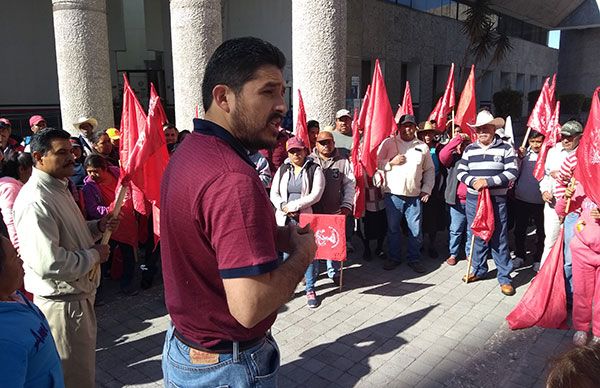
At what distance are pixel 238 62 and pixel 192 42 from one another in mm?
7032

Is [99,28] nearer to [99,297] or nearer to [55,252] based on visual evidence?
[99,297]

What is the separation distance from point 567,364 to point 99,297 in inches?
199

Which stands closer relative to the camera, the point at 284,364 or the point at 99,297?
the point at 284,364

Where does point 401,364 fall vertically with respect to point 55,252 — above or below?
below

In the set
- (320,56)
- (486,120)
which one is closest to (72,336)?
(486,120)

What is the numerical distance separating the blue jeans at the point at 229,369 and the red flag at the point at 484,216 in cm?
410

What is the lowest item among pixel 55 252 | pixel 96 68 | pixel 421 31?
pixel 55 252

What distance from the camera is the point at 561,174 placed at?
4734 mm

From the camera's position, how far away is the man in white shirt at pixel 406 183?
5.88 metres

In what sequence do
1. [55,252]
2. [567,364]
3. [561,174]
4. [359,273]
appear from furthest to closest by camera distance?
1. [359,273]
2. [561,174]
3. [55,252]
4. [567,364]

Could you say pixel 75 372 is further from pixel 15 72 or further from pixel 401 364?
pixel 15 72

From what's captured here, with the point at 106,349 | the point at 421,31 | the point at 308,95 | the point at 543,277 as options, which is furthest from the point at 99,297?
the point at 421,31

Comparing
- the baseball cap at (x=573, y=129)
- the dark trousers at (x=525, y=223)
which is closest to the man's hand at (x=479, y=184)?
the baseball cap at (x=573, y=129)

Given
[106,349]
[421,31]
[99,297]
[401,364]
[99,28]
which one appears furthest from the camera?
[421,31]
